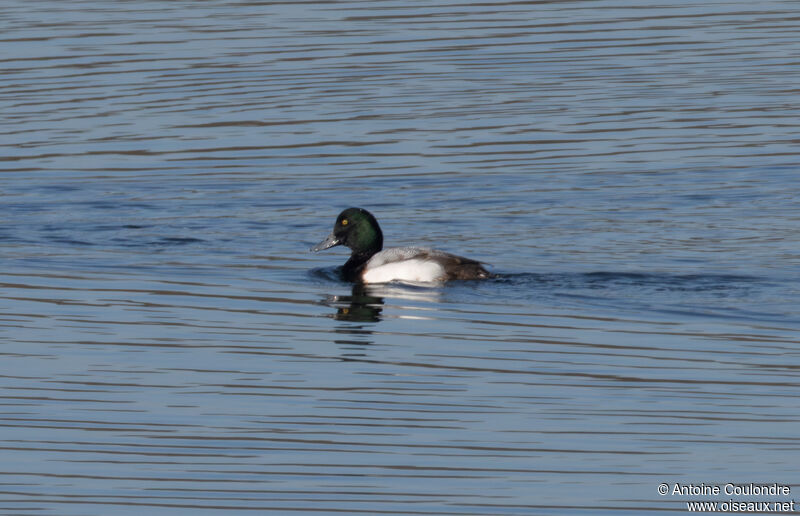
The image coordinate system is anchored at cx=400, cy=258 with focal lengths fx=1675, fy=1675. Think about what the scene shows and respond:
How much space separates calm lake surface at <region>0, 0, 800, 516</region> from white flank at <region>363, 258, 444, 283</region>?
0.64 feet

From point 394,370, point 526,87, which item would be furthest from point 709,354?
point 526,87

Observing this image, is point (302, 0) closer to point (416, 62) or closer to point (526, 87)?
point (416, 62)

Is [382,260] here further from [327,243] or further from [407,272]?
[327,243]

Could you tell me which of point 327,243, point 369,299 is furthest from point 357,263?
point 369,299

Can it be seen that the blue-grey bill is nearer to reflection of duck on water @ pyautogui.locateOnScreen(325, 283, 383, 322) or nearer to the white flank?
the white flank

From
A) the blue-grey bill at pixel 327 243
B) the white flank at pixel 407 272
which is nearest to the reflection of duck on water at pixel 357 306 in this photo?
the white flank at pixel 407 272

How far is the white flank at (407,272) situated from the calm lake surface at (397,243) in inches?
7.7

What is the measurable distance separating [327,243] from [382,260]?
2.99 feet

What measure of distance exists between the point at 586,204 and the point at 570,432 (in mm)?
8119

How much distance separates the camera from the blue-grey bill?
16141 millimetres

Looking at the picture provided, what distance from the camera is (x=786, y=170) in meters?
18.6

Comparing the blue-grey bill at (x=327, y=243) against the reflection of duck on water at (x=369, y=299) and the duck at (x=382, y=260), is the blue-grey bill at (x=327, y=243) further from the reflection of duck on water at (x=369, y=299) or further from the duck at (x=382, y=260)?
the reflection of duck on water at (x=369, y=299)

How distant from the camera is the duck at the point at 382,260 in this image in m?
14.8

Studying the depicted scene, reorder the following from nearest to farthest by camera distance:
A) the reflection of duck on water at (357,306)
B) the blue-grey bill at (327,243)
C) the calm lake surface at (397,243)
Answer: the calm lake surface at (397,243) < the reflection of duck on water at (357,306) < the blue-grey bill at (327,243)
